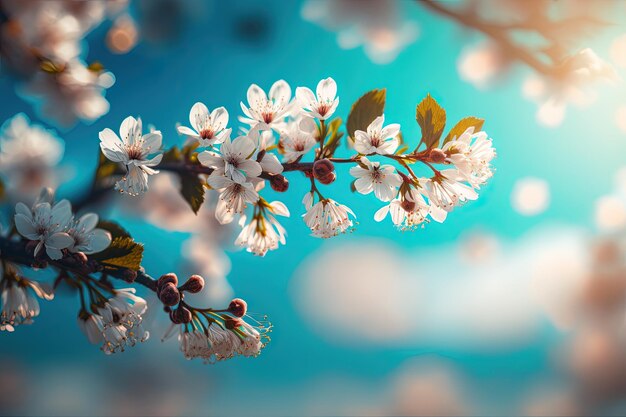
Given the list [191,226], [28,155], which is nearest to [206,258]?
[191,226]

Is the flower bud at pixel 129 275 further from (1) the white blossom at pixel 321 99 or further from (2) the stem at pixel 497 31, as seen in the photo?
(2) the stem at pixel 497 31

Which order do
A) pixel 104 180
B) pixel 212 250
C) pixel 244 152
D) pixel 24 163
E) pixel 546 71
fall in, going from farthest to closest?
pixel 212 250 < pixel 24 163 < pixel 546 71 < pixel 104 180 < pixel 244 152

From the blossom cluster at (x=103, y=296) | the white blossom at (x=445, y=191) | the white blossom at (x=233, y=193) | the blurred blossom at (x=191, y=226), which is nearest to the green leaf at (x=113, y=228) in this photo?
the blossom cluster at (x=103, y=296)

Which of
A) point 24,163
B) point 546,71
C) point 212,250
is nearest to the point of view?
point 546,71

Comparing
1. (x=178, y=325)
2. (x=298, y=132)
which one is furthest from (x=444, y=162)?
(x=178, y=325)

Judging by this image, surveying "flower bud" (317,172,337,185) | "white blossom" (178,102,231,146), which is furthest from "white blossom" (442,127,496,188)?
"white blossom" (178,102,231,146)

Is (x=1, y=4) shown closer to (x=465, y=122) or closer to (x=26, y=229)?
(x=26, y=229)
